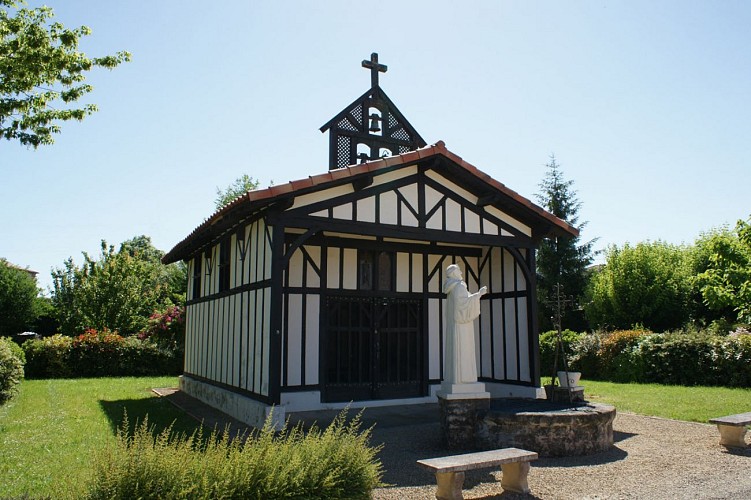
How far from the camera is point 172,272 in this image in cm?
4916

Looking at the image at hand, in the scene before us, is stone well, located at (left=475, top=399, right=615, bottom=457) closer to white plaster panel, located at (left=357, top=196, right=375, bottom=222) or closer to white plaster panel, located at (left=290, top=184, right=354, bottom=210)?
white plaster panel, located at (left=357, top=196, right=375, bottom=222)

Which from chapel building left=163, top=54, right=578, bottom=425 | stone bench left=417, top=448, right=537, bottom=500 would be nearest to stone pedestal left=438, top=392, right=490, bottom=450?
stone bench left=417, top=448, right=537, bottom=500

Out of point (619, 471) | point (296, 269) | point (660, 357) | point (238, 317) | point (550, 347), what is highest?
point (296, 269)

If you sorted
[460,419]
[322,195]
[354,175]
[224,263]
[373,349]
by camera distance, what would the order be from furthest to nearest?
[224,263] < [373,349] < [322,195] < [354,175] < [460,419]

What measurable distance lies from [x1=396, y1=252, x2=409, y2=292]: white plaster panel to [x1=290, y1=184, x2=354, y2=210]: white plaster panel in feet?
9.33

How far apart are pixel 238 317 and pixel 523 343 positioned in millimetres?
5948

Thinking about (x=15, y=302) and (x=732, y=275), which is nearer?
(x=732, y=275)

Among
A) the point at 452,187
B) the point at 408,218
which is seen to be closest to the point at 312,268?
the point at 408,218

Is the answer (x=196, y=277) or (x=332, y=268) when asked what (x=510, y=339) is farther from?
(x=196, y=277)

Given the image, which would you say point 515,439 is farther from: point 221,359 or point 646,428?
point 221,359

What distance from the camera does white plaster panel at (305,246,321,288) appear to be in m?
11.0

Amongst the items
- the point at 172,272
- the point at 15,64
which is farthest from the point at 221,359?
Result: the point at 172,272

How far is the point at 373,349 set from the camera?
1140cm

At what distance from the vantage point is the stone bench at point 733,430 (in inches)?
294
